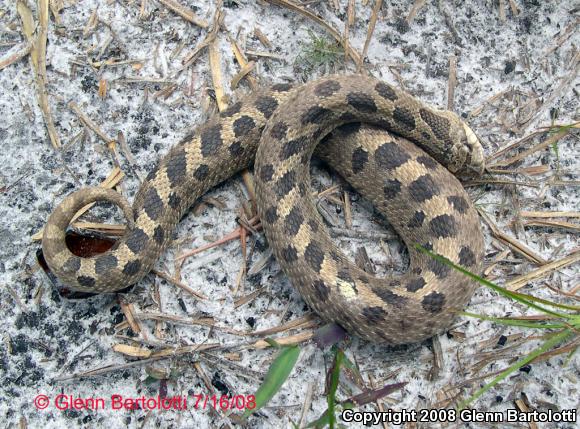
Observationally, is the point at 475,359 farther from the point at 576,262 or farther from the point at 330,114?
the point at 330,114

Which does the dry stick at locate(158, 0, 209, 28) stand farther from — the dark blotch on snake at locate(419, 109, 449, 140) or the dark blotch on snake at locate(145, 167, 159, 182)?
the dark blotch on snake at locate(419, 109, 449, 140)

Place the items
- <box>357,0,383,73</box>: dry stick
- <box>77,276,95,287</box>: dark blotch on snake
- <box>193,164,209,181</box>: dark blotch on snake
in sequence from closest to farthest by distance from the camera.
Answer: <box>77,276,95,287</box>: dark blotch on snake
<box>193,164,209,181</box>: dark blotch on snake
<box>357,0,383,73</box>: dry stick

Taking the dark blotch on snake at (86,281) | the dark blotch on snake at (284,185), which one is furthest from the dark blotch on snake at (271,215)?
the dark blotch on snake at (86,281)

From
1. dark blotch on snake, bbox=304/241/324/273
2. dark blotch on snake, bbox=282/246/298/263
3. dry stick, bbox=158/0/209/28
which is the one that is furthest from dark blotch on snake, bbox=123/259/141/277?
dry stick, bbox=158/0/209/28

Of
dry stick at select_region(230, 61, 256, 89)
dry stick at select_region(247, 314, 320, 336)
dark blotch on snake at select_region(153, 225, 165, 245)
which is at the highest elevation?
dry stick at select_region(230, 61, 256, 89)

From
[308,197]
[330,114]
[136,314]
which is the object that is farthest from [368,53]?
[136,314]
